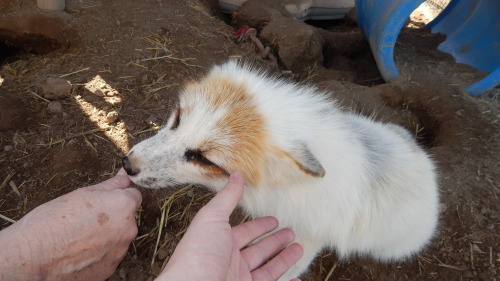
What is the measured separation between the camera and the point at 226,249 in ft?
4.99

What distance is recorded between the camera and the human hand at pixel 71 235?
163 centimetres

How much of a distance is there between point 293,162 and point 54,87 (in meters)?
2.53

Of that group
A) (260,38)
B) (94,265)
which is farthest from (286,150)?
(260,38)

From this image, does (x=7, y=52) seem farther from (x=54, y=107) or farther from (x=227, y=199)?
(x=227, y=199)

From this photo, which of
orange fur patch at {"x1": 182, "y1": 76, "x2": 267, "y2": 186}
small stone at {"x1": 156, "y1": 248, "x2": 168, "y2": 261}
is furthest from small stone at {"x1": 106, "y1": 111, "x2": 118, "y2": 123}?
orange fur patch at {"x1": 182, "y1": 76, "x2": 267, "y2": 186}

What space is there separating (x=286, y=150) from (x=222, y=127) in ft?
1.27

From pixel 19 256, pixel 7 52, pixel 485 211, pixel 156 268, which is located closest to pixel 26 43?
pixel 7 52

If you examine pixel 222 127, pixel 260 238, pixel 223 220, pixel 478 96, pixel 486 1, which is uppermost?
pixel 486 1

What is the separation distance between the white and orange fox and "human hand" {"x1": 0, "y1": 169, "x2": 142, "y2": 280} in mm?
242

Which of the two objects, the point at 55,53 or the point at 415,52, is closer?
the point at 55,53

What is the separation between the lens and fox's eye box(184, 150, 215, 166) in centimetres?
175

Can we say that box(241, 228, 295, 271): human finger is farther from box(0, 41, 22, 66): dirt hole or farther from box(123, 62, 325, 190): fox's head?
box(0, 41, 22, 66): dirt hole

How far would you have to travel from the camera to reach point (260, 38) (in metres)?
4.14

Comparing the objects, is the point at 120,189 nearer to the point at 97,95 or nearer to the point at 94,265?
the point at 94,265
